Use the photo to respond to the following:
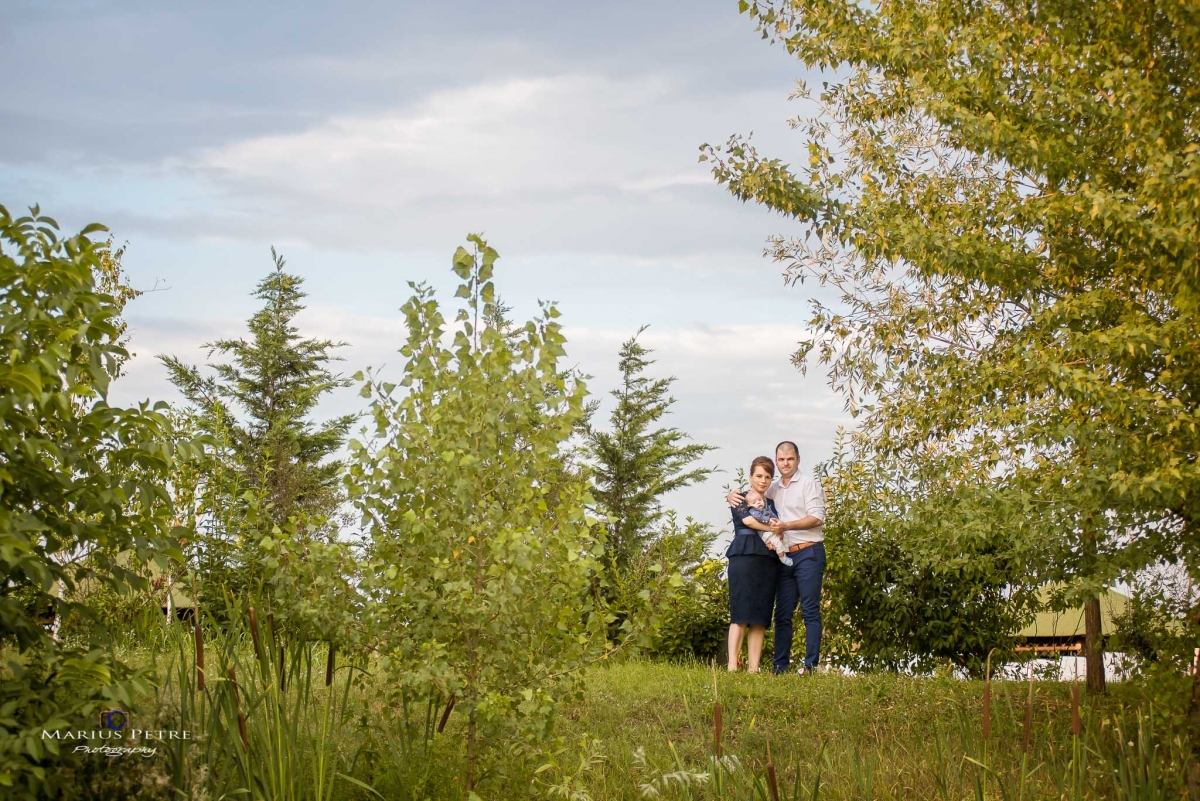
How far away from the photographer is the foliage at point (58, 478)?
11.1ft

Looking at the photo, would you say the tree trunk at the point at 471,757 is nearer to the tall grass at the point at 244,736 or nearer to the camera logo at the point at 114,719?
the tall grass at the point at 244,736

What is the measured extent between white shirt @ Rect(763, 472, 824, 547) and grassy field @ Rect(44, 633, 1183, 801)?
128cm

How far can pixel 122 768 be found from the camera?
3.97 m

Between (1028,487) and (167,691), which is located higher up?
(1028,487)

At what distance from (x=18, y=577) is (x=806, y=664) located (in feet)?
23.0

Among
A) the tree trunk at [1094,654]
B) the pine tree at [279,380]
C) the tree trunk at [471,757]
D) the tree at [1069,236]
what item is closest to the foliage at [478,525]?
the tree trunk at [471,757]

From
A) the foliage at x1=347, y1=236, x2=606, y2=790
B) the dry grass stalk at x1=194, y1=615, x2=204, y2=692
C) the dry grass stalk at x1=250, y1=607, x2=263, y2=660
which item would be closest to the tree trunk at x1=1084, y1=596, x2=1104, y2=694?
the foliage at x1=347, y1=236, x2=606, y2=790

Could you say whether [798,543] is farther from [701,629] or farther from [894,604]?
[701,629]

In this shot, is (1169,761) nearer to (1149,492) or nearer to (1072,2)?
(1149,492)

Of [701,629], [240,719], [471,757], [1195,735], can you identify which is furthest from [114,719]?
[701,629]

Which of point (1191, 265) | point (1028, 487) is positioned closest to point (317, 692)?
point (1028, 487)

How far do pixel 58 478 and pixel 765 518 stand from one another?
6.93m

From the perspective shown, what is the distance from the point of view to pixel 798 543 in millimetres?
9531

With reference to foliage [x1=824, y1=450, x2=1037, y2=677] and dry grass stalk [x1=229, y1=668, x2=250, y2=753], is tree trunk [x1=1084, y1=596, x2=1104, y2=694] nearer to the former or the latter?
foliage [x1=824, y1=450, x2=1037, y2=677]
